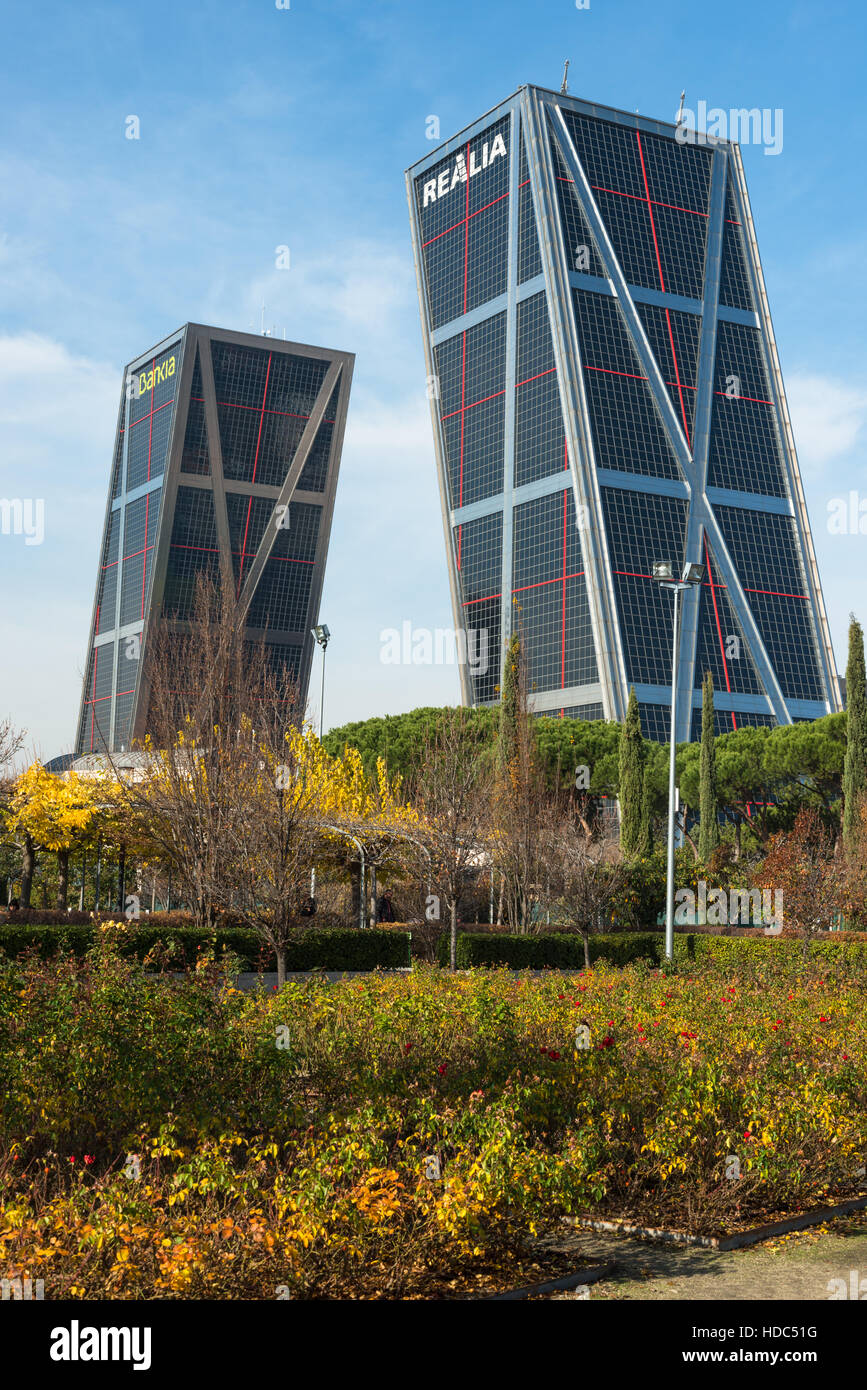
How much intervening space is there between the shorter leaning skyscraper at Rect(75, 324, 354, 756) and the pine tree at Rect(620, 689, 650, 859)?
225 feet

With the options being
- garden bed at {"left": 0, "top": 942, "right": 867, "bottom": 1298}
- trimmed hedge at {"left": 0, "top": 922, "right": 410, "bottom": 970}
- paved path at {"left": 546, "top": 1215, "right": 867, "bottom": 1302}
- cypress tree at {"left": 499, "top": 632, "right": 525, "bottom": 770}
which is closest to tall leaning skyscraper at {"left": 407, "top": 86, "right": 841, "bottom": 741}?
cypress tree at {"left": 499, "top": 632, "right": 525, "bottom": 770}

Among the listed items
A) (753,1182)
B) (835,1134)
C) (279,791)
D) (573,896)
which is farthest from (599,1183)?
(573,896)

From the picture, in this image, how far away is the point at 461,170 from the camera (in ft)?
321

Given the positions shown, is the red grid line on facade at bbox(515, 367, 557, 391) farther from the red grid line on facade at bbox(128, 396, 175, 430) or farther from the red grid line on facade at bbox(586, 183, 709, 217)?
the red grid line on facade at bbox(128, 396, 175, 430)

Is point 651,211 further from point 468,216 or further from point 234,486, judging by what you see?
point 234,486

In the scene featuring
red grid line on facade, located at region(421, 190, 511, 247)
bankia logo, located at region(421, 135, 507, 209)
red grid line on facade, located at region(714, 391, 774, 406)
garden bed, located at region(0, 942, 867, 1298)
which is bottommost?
garden bed, located at region(0, 942, 867, 1298)

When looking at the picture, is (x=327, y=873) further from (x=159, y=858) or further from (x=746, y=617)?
(x=746, y=617)

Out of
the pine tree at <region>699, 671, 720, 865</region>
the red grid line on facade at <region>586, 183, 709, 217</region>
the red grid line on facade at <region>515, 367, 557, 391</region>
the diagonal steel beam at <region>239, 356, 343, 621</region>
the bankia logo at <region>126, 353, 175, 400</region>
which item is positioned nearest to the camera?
the pine tree at <region>699, 671, 720, 865</region>

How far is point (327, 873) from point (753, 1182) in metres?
34.8

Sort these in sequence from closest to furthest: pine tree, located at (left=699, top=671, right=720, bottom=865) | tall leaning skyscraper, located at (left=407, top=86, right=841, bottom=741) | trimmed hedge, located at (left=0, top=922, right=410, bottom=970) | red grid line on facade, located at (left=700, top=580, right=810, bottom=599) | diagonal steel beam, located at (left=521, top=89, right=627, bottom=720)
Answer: trimmed hedge, located at (left=0, top=922, right=410, bottom=970) < pine tree, located at (left=699, top=671, right=720, bottom=865) < diagonal steel beam, located at (left=521, top=89, right=627, bottom=720) < tall leaning skyscraper, located at (left=407, top=86, right=841, bottom=741) < red grid line on facade, located at (left=700, top=580, right=810, bottom=599)

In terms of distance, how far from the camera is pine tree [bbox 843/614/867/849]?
49.1m

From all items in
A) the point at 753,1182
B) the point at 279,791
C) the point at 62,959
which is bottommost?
the point at 753,1182

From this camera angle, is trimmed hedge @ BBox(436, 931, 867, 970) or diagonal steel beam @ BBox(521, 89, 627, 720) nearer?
trimmed hedge @ BBox(436, 931, 867, 970)

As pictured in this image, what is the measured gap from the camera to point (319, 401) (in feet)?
425
